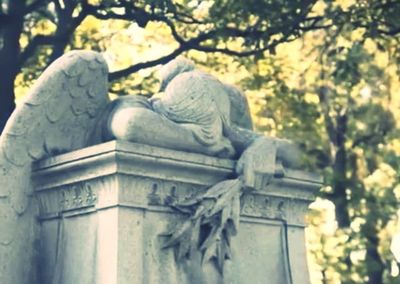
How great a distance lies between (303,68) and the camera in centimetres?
1659

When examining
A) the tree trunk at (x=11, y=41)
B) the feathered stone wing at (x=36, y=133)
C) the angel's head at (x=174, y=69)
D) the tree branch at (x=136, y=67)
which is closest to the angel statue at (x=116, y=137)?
the feathered stone wing at (x=36, y=133)

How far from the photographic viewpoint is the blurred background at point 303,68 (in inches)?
499

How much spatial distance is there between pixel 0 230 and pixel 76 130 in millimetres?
857

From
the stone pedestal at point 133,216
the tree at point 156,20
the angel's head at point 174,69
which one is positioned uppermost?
the tree at point 156,20

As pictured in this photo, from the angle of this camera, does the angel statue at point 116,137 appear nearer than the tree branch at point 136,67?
Yes

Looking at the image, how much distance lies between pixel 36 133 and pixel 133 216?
0.94 m

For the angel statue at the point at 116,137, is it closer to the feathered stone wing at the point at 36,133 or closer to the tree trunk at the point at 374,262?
the feathered stone wing at the point at 36,133

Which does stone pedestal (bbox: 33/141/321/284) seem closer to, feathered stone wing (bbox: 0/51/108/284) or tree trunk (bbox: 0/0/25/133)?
feathered stone wing (bbox: 0/51/108/284)

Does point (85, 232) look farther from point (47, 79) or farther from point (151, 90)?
point (151, 90)

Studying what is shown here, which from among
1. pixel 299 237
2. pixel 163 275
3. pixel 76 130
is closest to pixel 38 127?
pixel 76 130

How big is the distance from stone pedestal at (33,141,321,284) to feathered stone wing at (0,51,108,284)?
0.12 meters

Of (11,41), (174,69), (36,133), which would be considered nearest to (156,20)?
(11,41)

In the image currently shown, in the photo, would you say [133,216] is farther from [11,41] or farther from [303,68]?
[303,68]

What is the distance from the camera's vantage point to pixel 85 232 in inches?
265
